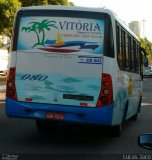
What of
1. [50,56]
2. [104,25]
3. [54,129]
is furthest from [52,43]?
[54,129]

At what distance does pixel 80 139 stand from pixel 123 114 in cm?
122

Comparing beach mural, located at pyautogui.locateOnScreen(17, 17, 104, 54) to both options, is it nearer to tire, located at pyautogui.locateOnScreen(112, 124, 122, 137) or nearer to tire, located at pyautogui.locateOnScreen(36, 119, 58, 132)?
tire, located at pyautogui.locateOnScreen(112, 124, 122, 137)

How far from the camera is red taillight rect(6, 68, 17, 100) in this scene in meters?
11.4

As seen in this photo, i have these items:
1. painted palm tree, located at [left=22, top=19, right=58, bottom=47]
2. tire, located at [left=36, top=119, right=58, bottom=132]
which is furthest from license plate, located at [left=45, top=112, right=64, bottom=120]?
tire, located at [left=36, top=119, right=58, bottom=132]

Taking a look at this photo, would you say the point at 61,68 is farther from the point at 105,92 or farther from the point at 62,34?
the point at 105,92

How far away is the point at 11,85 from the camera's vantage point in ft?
37.4

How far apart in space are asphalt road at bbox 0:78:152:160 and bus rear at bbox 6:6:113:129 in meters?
0.60

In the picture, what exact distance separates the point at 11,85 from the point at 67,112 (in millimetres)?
1334

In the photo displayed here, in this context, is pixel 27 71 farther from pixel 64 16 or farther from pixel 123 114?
pixel 123 114

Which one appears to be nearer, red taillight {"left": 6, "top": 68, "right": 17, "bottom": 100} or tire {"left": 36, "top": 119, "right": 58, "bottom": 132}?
red taillight {"left": 6, "top": 68, "right": 17, "bottom": 100}

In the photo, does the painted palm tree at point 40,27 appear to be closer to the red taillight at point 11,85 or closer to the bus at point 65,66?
the bus at point 65,66

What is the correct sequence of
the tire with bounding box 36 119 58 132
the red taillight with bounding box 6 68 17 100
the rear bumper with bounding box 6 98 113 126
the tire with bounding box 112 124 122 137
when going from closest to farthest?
the rear bumper with bounding box 6 98 113 126, the red taillight with bounding box 6 68 17 100, the tire with bounding box 112 124 122 137, the tire with bounding box 36 119 58 132

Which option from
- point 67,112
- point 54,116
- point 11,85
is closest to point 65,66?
point 67,112

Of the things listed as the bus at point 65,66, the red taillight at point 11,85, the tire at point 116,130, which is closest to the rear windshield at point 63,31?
the bus at point 65,66
